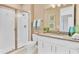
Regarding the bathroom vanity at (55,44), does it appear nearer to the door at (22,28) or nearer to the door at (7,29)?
the door at (22,28)

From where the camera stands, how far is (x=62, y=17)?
1.43m

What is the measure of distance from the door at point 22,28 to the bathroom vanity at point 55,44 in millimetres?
90

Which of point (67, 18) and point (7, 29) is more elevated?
point (67, 18)

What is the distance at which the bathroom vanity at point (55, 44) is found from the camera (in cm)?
130

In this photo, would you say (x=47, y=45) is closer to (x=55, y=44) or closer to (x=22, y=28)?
(x=55, y=44)

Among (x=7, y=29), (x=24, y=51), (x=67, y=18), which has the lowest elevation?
(x=24, y=51)

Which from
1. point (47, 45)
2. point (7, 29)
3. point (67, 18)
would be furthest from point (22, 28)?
point (67, 18)

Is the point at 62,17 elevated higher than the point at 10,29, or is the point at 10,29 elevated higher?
the point at 62,17

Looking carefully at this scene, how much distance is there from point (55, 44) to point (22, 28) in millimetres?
359

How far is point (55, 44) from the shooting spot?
137cm
